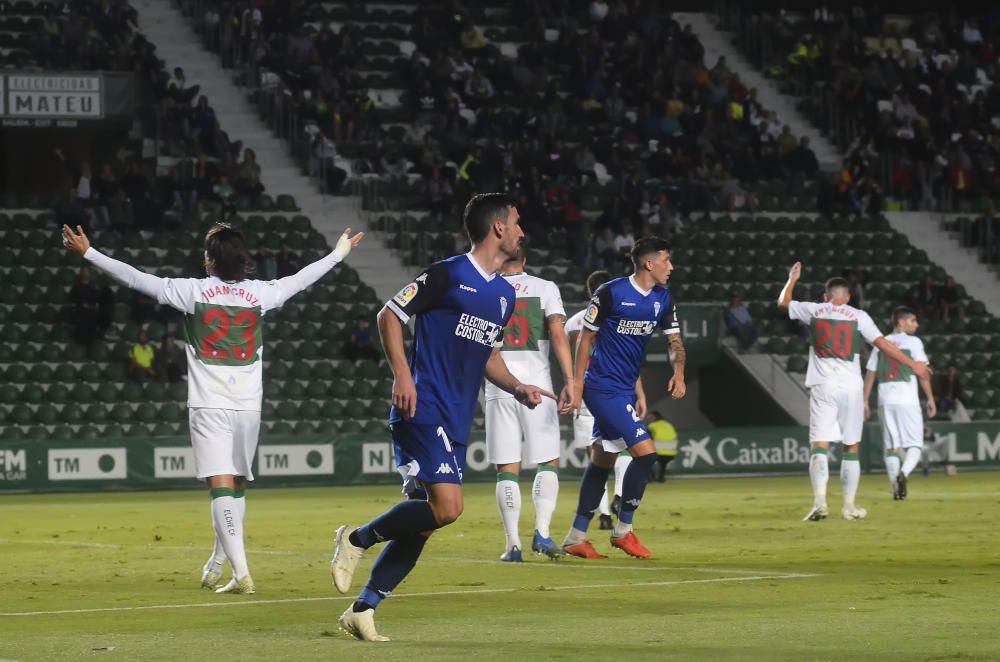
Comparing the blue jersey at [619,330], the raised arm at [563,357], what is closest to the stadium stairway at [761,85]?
the blue jersey at [619,330]

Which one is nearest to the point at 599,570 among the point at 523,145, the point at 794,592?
the point at 794,592

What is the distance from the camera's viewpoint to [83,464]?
2938cm

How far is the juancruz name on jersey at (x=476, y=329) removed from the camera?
967cm

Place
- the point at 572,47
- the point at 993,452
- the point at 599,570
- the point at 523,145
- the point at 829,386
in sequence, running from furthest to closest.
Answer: the point at 572,47, the point at 523,145, the point at 993,452, the point at 829,386, the point at 599,570

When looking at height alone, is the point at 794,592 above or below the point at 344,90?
below

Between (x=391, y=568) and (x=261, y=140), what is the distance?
30481mm

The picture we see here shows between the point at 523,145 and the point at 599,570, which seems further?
the point at 523,145

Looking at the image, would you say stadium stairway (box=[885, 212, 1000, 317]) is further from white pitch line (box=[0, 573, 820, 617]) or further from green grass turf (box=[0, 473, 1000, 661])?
white pitch line (box=[0, 573, 820, 617])

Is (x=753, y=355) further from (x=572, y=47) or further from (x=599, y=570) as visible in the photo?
(x=599, y=570)

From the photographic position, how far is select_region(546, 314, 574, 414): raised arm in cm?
1384

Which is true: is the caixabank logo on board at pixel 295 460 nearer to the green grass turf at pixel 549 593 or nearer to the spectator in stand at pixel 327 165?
the green grass turf at pixel 549 593

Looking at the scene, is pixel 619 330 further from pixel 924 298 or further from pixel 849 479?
pixel 924 298

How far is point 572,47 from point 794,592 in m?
31.9

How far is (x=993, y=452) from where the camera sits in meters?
34.4
